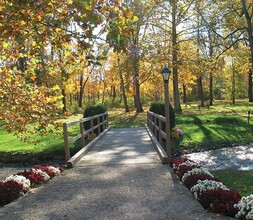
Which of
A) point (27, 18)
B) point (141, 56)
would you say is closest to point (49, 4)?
point (27, 18)

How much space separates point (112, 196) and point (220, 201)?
170cm

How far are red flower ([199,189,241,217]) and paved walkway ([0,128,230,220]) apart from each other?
113 mm

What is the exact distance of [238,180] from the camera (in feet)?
24.1

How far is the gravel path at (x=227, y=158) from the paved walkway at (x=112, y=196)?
322cm

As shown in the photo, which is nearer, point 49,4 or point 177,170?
point 49,4

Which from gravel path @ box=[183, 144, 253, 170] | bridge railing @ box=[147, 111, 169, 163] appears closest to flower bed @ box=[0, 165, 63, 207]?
bridge railing @ box=[147, 111, 169, 163]

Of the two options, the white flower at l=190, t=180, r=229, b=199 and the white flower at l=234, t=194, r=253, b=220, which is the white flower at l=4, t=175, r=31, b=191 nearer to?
the white flower at l=190, t=180, r=229, b=199

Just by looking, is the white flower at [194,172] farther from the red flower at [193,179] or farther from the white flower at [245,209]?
the white flower at [245,209]

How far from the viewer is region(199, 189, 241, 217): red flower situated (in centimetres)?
394

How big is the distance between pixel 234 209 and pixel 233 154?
7.92m

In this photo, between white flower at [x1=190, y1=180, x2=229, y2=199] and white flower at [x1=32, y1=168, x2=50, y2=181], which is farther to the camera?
white flower at [x1=32, y1=168, x2=50, y2=181]

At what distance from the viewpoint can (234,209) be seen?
3.91 m

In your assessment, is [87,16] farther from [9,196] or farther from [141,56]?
[141,56]

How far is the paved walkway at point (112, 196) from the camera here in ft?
13.8
